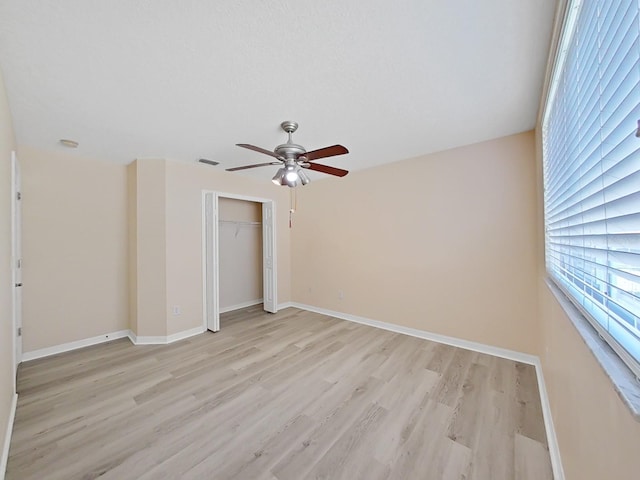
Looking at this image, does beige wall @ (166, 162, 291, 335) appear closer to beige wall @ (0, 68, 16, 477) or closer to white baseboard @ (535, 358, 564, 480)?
beige wall @ (0, 68, 16, 477)

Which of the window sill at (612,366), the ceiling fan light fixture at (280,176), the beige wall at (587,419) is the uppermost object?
the ceiling fan light fixture at (280,176)

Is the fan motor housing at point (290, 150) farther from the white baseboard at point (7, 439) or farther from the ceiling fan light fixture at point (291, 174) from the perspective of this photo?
the white baseboard at point (7, 439)

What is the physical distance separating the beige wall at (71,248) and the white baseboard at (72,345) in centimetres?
5

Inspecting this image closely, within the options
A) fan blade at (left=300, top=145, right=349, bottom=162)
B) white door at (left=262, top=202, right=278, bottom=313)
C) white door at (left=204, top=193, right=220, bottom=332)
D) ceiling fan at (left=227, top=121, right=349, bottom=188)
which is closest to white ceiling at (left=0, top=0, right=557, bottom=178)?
ceiling fan at (left=227, top=121, right=349, bottom=188)

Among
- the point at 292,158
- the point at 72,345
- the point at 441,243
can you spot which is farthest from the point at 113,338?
the point at 441,243

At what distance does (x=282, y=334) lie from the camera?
142 inches

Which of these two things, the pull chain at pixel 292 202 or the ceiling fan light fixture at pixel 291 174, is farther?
the pull chain at pixel 292 202

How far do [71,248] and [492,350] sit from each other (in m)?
5.17

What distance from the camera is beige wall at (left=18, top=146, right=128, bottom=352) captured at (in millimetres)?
2936

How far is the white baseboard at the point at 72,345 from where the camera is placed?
2.92 metres

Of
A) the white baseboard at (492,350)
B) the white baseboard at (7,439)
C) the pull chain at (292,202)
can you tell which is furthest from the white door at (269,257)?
the white baseboard at (7,439)

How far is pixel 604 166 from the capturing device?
0.82 metres

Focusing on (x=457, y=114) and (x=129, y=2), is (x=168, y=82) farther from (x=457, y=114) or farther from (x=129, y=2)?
(x=457, y=114)

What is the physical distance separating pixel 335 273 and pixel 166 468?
3205 millimetres
